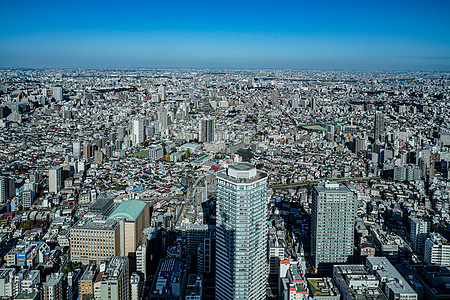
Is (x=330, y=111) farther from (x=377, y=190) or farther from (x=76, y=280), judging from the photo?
(x=76, y=280)

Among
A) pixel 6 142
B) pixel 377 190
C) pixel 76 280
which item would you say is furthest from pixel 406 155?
pixel 6 142

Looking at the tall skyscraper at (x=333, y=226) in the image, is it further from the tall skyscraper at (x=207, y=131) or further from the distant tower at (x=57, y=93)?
the distant tower at (x=57, y=93)

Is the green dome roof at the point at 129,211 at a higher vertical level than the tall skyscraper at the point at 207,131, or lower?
lower

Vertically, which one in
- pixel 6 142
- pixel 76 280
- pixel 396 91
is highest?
pixel 396 91

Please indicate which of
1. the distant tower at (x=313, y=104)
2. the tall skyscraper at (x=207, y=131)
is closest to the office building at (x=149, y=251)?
the tall skyscraper at (x=207, y=131)

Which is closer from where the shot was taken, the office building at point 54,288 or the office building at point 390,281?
the office building at point 390,281

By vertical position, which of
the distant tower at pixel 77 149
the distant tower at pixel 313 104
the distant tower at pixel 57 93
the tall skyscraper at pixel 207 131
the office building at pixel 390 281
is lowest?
the office building at pixel 390 281
